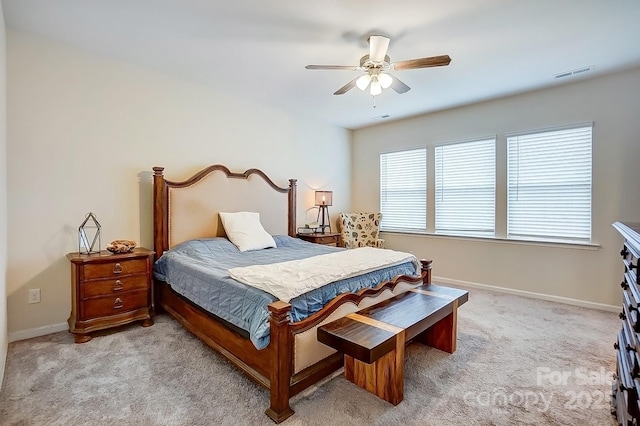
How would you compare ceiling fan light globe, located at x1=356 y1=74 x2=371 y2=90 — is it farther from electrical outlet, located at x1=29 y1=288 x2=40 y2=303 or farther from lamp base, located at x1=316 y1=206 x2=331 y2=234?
electrical outlet, located at x1=29 y1=288 x2=40 y2=303

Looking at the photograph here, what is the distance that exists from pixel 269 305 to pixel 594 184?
13.2 feet

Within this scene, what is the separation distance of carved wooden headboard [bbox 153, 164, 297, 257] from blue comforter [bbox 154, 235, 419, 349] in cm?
25

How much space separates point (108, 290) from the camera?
9.30ft

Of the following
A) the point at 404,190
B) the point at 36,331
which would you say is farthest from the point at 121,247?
the point at 404,190

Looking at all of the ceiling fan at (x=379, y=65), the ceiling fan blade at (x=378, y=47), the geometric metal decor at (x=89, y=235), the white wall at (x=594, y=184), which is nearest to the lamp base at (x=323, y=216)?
the white wall at (x=594, y=184)

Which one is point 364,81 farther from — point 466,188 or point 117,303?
point 117,303

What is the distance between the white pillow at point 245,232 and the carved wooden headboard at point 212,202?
0.19 m

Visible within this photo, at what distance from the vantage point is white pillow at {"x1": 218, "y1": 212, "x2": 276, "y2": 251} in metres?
3.62

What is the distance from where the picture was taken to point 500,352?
8.41 feet

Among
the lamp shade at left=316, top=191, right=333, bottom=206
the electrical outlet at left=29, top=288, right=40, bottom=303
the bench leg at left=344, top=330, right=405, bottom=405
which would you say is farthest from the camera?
the lamp shade at left=316, top=191, right=333, bottom=206

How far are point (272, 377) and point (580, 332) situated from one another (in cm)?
298

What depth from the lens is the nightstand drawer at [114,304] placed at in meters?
2.74

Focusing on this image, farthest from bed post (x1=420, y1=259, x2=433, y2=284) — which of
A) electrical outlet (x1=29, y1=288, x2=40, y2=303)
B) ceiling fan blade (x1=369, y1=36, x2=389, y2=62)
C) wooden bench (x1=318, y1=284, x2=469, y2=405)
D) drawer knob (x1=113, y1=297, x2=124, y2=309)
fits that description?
electrical outlet (x1=29, y1=288, x2=40, y2=303)

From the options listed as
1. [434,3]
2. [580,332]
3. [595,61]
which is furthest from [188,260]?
[595,61]
